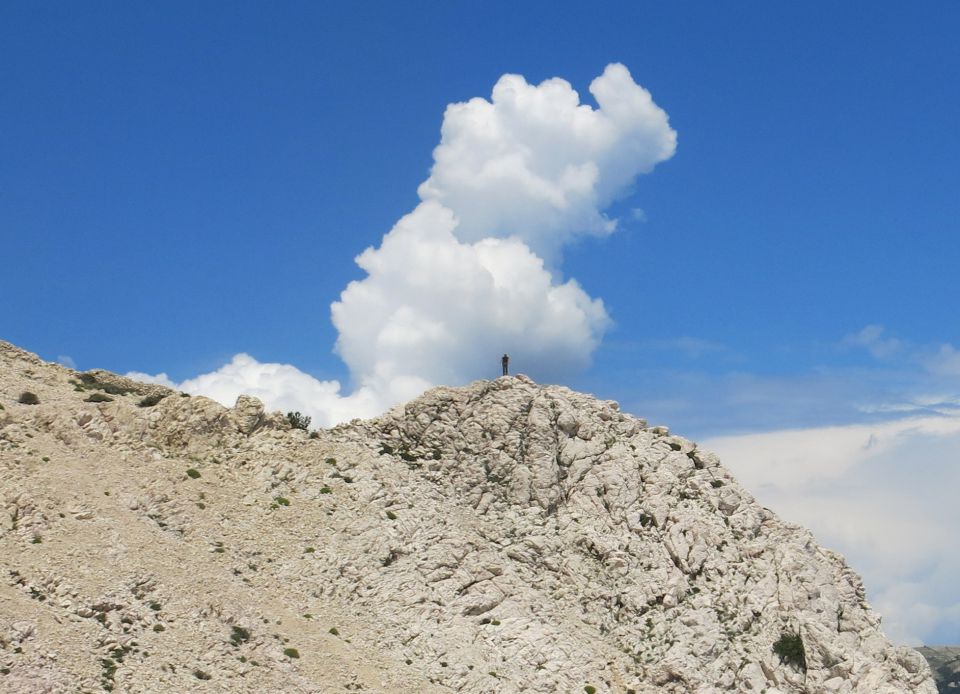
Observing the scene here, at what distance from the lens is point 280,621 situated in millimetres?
56938

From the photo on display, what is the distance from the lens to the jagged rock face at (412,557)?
53.0m

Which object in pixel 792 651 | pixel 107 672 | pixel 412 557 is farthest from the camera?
pixel 412 557

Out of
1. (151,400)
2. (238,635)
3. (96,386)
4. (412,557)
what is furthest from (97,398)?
(412,557)

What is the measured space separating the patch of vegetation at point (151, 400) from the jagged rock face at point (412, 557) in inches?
56.3

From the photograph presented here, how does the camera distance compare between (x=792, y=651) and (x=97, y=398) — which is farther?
(x=97, y=398)

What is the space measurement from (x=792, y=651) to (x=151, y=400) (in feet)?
164

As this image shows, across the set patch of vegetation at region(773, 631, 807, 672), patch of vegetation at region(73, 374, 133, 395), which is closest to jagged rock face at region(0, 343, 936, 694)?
patch of vegetation at region(773, 631, 807, 672)

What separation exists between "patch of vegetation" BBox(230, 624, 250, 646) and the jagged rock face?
0.15m

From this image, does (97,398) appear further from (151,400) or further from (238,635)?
(238,635)

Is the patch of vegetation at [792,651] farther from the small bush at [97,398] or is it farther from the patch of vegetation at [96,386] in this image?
the patch of vegetation at [96,386]

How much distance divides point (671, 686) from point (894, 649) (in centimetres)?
1865

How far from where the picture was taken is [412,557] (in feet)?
214

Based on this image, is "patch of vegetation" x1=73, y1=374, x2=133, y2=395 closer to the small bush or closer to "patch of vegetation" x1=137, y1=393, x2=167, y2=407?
the small bush

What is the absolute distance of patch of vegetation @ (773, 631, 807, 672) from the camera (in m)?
63.4
